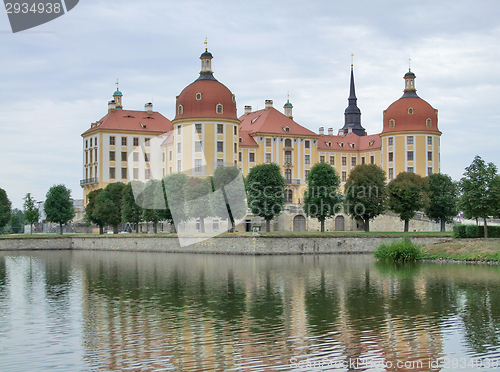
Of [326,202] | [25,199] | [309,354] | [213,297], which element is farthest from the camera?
[25,199]

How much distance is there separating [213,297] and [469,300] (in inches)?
369

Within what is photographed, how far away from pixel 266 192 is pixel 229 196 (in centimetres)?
372

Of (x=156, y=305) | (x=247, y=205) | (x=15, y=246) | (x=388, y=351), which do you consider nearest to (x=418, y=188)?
(x=247, y=205)

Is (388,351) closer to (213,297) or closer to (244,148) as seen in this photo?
(213,297)

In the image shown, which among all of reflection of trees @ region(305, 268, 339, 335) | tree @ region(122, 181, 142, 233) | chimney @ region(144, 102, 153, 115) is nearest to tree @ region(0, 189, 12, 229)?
tree @ region(122, 181, 142, 233)

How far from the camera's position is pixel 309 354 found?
1506 cm

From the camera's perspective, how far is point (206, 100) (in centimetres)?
8338

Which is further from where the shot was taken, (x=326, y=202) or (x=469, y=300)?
(x=326, y=202)

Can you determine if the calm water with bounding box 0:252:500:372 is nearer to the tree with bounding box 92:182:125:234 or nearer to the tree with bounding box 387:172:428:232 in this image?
the tree with bounding box 387:172:428:232

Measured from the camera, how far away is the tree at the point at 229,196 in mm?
63656

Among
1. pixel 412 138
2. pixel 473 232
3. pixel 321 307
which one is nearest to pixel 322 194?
pixel 473 232

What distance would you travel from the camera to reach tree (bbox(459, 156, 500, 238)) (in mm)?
46553

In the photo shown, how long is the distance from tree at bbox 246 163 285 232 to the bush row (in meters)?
19.8

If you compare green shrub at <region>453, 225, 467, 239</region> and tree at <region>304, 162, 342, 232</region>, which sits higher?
tree at <region>304, 162, 342, 232</region>
